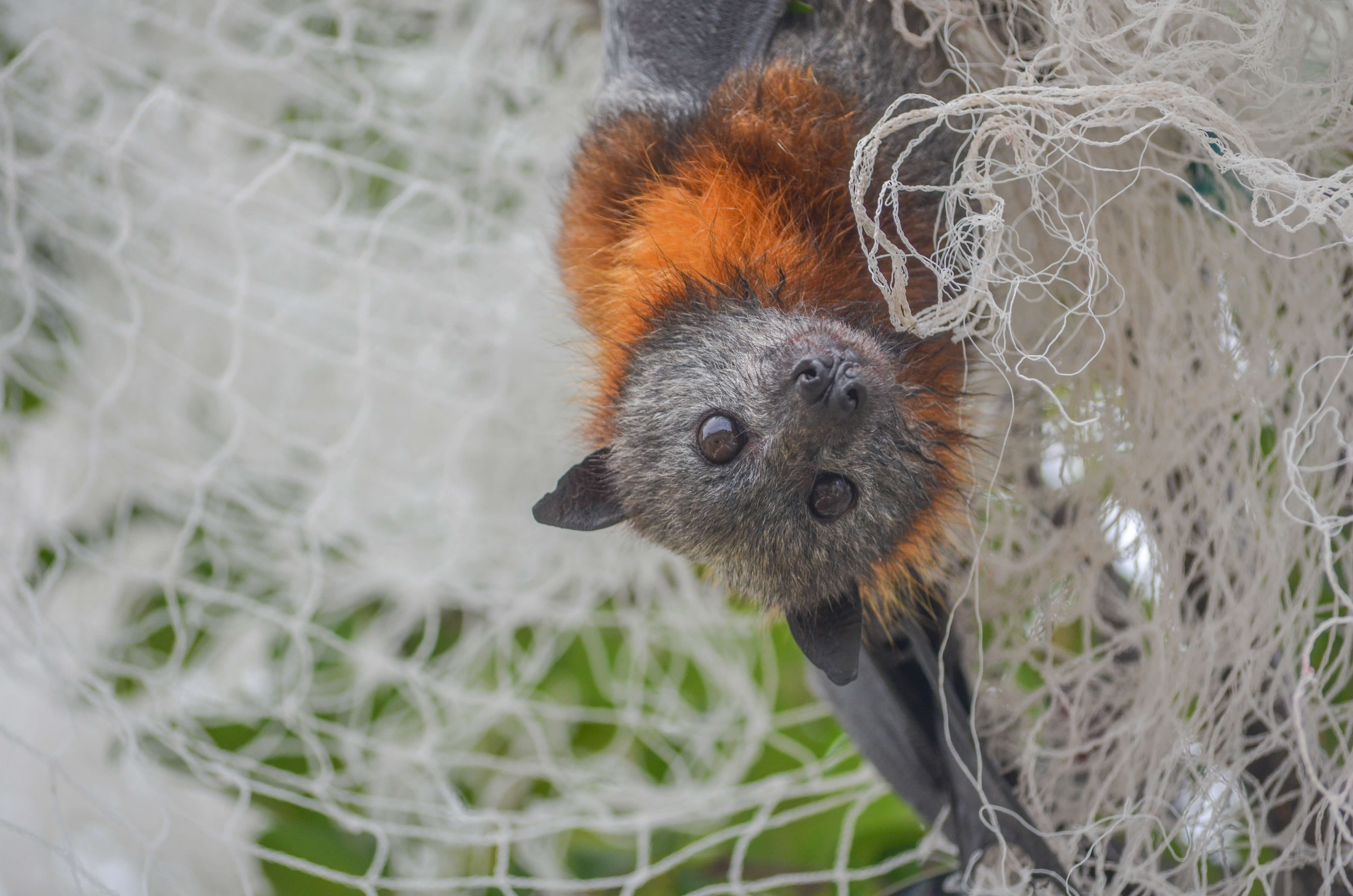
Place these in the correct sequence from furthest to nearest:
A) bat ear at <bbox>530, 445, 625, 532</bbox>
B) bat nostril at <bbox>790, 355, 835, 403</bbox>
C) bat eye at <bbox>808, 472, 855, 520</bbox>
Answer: bat ear at <bbox>530, 445, 625, 532</bbox>, bat eye at <bbox>808, 472, 855, 520</bbox>, bat nostril at <bbox>790, 355, 835, 403</bbox>

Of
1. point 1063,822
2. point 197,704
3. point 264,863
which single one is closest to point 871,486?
point 1063,822

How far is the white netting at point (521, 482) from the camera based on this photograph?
1566 mm

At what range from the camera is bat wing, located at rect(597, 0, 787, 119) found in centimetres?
177

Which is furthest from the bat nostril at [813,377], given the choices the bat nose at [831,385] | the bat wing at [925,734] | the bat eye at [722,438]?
the bat wing at [925,734]

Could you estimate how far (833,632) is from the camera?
1.67 metres

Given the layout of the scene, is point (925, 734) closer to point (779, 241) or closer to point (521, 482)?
point (779, 241)

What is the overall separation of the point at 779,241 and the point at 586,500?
0.53m

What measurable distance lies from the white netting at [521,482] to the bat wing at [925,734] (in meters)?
0.11

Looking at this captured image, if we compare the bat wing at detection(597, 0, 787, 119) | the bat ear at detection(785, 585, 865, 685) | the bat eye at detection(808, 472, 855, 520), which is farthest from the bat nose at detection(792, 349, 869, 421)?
the bat wing at detection(597, 0, 787, 119)

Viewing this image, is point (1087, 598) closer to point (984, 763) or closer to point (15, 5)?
point (984, 763)

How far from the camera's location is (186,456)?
270cm

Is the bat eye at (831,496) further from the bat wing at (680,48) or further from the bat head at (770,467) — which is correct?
the bat wing at (680,48)

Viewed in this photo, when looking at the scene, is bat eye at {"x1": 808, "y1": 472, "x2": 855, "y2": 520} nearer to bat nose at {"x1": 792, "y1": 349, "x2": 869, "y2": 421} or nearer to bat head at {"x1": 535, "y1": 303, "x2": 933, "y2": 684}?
bat head at {"x1": 535, "y1": 303, "x2": 933, "y2": 684}

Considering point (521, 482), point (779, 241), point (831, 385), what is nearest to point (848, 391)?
point (831, 385)
